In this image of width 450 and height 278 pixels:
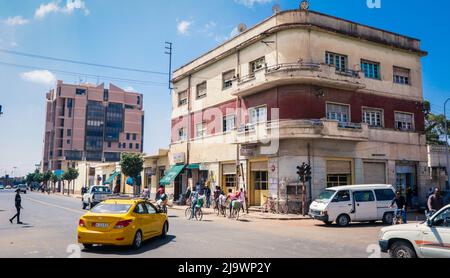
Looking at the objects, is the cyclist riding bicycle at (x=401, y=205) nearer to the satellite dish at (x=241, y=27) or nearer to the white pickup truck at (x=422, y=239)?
the white pickup truck at (x=422, y=239)

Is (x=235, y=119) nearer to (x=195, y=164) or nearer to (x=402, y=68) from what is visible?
(x=195, y=164)

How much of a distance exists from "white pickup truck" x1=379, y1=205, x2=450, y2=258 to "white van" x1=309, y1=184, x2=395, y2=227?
29.2 feet

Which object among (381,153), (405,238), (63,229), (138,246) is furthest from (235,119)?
(405,238)

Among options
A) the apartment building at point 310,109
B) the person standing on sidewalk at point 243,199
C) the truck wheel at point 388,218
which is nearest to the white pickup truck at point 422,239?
the truck wheel at point 388,218

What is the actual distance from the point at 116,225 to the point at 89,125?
108 m

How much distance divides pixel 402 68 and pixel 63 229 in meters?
27.5

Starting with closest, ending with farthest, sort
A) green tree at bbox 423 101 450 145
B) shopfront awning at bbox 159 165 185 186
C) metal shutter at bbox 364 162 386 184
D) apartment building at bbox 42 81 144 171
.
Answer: metal shutter at bbox 364 162 386 184
shopfront awning at bbox 159 165 185 186
green tree at bbox 423 101 450 145
apartment building at bbox 42 81 144 171

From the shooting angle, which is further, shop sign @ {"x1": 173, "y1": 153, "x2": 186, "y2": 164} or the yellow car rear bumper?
shop sign @ {"x1": 173, "y1": 153, "x2": 186, "y2": 164}

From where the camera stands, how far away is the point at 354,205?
17.3 meters

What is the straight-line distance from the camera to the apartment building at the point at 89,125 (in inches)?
4286

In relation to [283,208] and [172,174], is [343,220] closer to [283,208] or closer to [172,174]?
[283,208]

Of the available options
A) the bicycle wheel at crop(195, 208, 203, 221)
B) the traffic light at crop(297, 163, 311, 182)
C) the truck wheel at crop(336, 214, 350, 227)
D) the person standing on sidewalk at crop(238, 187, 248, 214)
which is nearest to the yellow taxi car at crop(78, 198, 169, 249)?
the bicycle wheel at crop(195, 208, 203, 221)

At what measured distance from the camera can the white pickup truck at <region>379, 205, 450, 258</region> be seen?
7.18 metres

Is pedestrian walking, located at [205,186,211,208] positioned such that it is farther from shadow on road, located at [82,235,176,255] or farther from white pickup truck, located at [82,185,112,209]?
shadow on road, located at [82,235,176,255]
